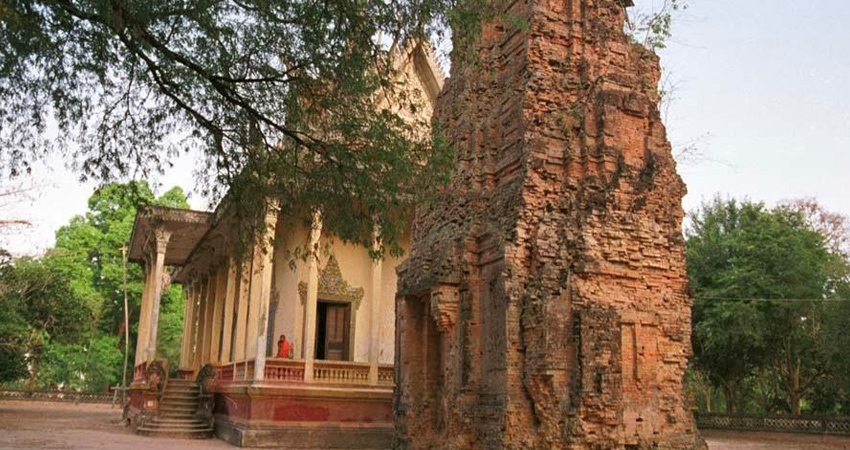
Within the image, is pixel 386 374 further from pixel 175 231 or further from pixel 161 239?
pixel 175 231

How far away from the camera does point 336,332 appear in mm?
18797

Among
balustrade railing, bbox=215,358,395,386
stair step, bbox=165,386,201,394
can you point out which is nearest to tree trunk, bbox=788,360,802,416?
balustrade railing, bbox=215,358,395,386

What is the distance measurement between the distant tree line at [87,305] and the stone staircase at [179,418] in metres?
12.6

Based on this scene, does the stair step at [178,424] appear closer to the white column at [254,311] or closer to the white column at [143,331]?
the white column at [254,311]

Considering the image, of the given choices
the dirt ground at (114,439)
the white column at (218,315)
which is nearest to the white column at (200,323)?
the white column at (218,315)

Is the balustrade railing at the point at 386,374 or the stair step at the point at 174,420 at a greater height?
the balustrade railing at the point at 386,374

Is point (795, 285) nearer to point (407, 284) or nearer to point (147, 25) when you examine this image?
point (407, 284)

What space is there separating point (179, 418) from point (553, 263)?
13.5 metres

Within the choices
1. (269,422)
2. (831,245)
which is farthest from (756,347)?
(269,422)

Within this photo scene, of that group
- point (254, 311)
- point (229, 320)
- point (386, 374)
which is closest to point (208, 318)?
point (229, 320)

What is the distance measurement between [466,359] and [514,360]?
0.91m

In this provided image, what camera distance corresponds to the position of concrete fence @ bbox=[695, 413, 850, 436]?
23688 mm

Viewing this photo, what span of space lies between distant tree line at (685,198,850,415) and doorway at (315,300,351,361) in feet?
46.5

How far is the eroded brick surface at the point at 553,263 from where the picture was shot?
8.51 meters
